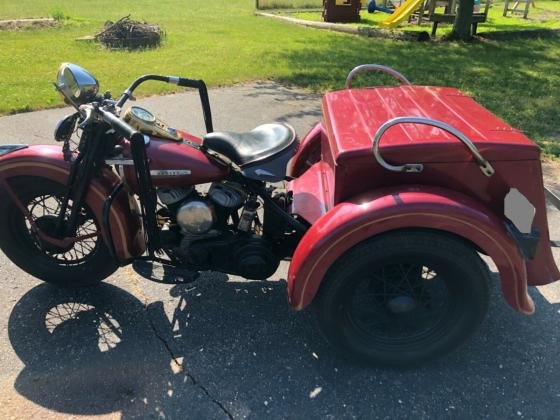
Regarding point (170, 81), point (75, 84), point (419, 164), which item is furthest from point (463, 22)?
point (75, 84)

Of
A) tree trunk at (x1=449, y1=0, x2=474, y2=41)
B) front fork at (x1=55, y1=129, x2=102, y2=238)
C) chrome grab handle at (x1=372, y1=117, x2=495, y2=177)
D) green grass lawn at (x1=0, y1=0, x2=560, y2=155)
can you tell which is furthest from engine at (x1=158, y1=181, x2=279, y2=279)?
tree trunk at (x1=449, y1=0, x2=474, y2=41)

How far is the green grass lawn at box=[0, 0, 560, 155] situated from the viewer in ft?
22.4

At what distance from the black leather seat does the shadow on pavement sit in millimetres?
902

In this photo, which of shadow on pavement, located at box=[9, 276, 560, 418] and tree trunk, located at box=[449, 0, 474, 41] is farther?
tree trunk, located at box=[449, 0, 474, 41]

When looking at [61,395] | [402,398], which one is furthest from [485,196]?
[61,395]

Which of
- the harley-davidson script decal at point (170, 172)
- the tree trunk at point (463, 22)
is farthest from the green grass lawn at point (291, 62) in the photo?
the harley-davidson script decal at point (170, 172)

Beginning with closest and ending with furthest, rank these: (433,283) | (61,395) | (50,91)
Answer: (61,395)
(433,283)
(50,91)

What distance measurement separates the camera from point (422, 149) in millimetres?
2182

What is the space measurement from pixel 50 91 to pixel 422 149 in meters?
6.63

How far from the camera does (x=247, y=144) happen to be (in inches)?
105

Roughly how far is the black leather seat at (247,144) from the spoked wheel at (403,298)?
2.44 feet

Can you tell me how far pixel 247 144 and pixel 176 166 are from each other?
40cm

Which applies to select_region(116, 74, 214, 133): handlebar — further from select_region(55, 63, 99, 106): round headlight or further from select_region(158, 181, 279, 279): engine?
select_region(158, 181, 279, 279): engine

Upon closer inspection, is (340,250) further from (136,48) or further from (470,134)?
(136,48)
